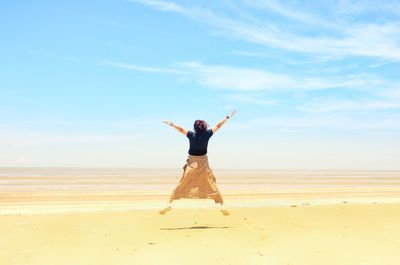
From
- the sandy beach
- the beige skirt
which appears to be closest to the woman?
the beige skirt

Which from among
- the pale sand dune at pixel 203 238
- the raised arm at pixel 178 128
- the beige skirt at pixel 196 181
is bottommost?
the pale sand dune at pixel 203 238

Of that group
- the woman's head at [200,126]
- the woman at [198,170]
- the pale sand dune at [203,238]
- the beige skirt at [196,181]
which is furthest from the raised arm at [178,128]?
the pale sand dune at [203,238]

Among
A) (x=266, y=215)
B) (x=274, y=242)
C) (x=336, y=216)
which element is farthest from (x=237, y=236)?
(x=336, y=216)

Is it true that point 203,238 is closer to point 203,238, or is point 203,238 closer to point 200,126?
point 203,238

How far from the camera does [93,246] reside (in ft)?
32.8

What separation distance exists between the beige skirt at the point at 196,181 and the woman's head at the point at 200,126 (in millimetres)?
705

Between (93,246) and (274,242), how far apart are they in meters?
3.75

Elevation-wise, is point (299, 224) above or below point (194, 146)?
below

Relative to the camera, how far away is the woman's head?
11977mm

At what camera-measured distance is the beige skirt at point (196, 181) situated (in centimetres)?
1209

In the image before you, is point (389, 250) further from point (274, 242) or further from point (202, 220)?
point (202, 220)

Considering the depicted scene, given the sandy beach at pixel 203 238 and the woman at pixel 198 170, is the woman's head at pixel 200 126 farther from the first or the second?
the sandy beach at pixel 203 238

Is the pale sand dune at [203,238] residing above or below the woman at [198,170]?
below

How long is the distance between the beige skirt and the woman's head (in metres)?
0.70
